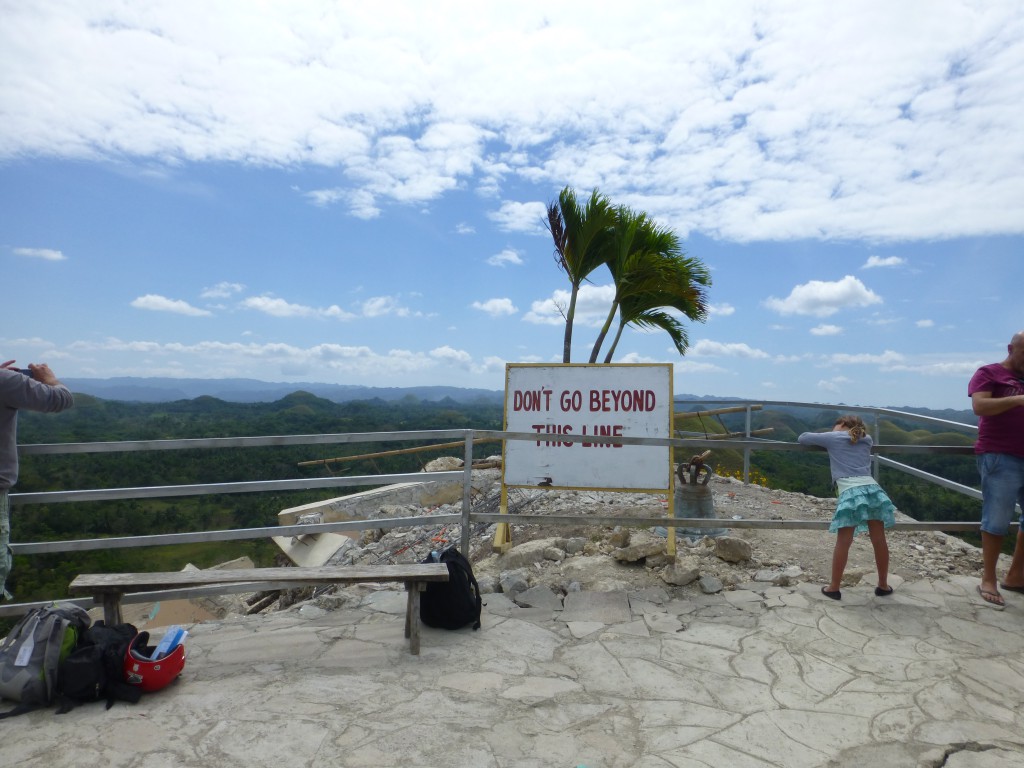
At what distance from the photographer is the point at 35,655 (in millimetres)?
3178

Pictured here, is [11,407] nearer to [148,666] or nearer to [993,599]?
[148,666]

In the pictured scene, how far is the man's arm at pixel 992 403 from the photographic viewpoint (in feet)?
13.9

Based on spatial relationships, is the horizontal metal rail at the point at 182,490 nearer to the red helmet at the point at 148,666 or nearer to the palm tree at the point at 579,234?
the red helmet at the point at 148,666

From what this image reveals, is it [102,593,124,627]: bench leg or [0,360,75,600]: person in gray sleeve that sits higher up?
[0,360,75,600]: person in gray sleeve

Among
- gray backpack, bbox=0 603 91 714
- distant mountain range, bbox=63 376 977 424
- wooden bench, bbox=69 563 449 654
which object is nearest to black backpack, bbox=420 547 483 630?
wooden bench, bbox=69 563 449 654

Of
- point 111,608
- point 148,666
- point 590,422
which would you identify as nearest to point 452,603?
point 148,666

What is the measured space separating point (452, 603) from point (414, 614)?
1.27ft

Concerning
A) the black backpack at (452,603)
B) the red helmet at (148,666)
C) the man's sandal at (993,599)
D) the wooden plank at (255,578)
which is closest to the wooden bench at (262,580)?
the wooden plank at (255,578)

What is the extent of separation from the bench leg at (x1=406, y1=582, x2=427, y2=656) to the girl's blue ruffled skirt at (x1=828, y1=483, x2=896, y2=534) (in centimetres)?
284

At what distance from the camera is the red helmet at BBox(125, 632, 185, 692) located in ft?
10.7

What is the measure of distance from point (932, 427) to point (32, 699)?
6.00 meters

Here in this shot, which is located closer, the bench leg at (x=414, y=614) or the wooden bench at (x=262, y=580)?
the wooden bench at (x=262, y=580)

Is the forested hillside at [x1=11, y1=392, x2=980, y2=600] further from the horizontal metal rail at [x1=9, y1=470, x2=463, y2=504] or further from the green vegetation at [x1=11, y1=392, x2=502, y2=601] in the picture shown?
the horizontal metal rail at [x1=9, y1=470, x2=463, y2=504]

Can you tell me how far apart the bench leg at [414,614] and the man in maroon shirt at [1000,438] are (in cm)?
373
